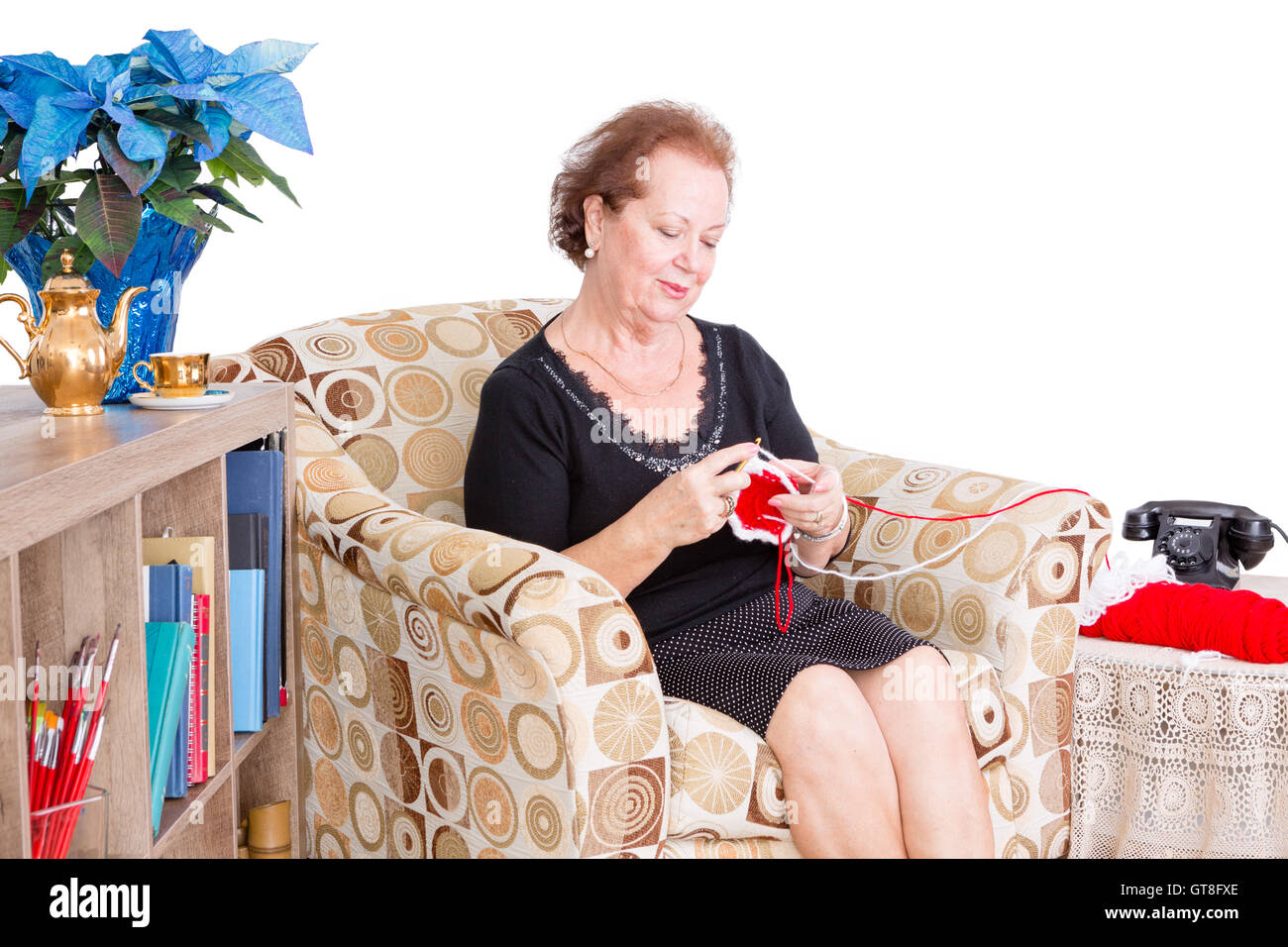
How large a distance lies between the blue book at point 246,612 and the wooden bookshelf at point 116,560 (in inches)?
1.7

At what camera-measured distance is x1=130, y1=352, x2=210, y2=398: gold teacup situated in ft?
5.04

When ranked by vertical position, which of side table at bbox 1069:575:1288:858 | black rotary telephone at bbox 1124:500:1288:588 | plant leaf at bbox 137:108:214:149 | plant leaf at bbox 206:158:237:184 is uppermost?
plant leaf at bbox 137:108:214:149

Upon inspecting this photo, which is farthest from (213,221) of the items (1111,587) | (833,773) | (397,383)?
(1111,587)

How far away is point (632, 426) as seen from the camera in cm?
181

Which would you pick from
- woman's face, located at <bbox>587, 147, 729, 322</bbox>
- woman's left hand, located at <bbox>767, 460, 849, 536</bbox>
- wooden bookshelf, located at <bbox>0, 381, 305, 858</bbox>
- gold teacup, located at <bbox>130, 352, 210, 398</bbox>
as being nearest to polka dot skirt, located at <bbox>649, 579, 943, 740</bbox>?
woman's left hand, located at <bbox>767, 460, 849, 536</bbox>

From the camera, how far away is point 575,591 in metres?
1.40

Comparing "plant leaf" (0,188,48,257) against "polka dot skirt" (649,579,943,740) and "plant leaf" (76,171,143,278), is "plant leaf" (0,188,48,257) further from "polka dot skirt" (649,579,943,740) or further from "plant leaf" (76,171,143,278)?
"polka dot skirt" (649,579,943,740)

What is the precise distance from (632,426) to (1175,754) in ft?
3.04

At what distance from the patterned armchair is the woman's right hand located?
6.4 inches

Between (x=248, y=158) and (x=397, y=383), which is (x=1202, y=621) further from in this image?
(x=248, y=158)

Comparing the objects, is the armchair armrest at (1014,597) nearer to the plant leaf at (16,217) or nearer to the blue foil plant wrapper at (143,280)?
the blue foil plant wrapper at (143,280)

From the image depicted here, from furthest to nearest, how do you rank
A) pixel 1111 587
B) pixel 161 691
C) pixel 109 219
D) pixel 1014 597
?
pixel 1111 587 → pixel 1014 597 → pixel 109 219 → pixel 161 691

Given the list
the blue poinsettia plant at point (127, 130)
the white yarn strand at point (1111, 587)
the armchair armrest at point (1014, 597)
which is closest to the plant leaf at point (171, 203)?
the blue poinsettia plant at point (127, 130)
